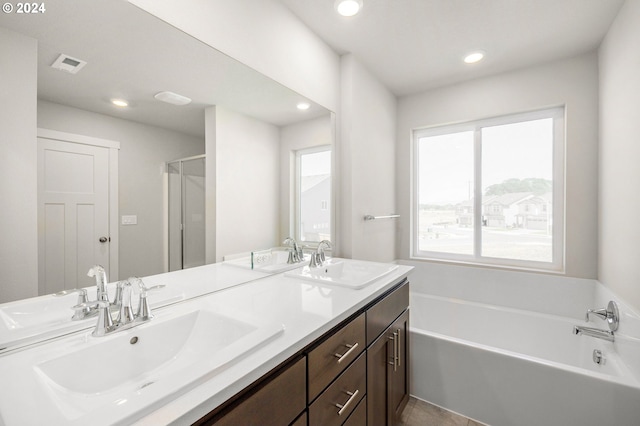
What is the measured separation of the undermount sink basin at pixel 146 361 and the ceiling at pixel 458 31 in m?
1.81

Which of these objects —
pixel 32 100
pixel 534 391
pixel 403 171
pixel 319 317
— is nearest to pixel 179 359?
pixel 319 317

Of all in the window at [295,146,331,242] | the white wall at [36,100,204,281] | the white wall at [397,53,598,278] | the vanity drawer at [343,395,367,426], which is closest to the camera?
the white wall at [36,100,204,281]

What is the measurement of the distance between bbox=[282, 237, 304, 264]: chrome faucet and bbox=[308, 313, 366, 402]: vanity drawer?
0.71 m

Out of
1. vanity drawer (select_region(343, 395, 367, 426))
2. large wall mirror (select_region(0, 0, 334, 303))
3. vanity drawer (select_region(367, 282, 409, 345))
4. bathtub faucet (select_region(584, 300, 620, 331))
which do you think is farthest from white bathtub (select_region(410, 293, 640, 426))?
large wall mirror (select_region(0, 0, 334, 303))

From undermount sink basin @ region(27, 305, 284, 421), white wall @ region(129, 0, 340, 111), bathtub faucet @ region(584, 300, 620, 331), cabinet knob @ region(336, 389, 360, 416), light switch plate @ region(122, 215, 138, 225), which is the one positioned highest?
white wall @ region(129, 0, 340, 111)

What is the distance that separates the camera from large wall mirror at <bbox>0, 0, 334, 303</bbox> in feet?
2.74

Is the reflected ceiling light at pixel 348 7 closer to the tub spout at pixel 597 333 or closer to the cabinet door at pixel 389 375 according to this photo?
the cabinet door at pixel 389 375

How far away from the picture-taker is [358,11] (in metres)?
1.71

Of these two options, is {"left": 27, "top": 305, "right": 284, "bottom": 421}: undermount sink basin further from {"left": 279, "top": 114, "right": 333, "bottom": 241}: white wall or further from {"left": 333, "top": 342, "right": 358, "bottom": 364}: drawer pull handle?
{"left": 279, "top": 114, "right": 333, "bottom": 241}: white wall

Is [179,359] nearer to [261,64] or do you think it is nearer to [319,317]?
[319,317]

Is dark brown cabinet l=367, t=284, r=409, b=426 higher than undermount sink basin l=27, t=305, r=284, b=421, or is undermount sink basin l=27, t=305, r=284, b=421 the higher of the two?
undermount sink basin l=27, t=305, r=284, b=421

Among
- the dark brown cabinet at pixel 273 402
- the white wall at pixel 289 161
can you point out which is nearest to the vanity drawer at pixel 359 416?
the dark brown cabinet at pixel 273 402

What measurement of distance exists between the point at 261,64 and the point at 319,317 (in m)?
1.36

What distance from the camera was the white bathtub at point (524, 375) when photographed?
4.67 feet
